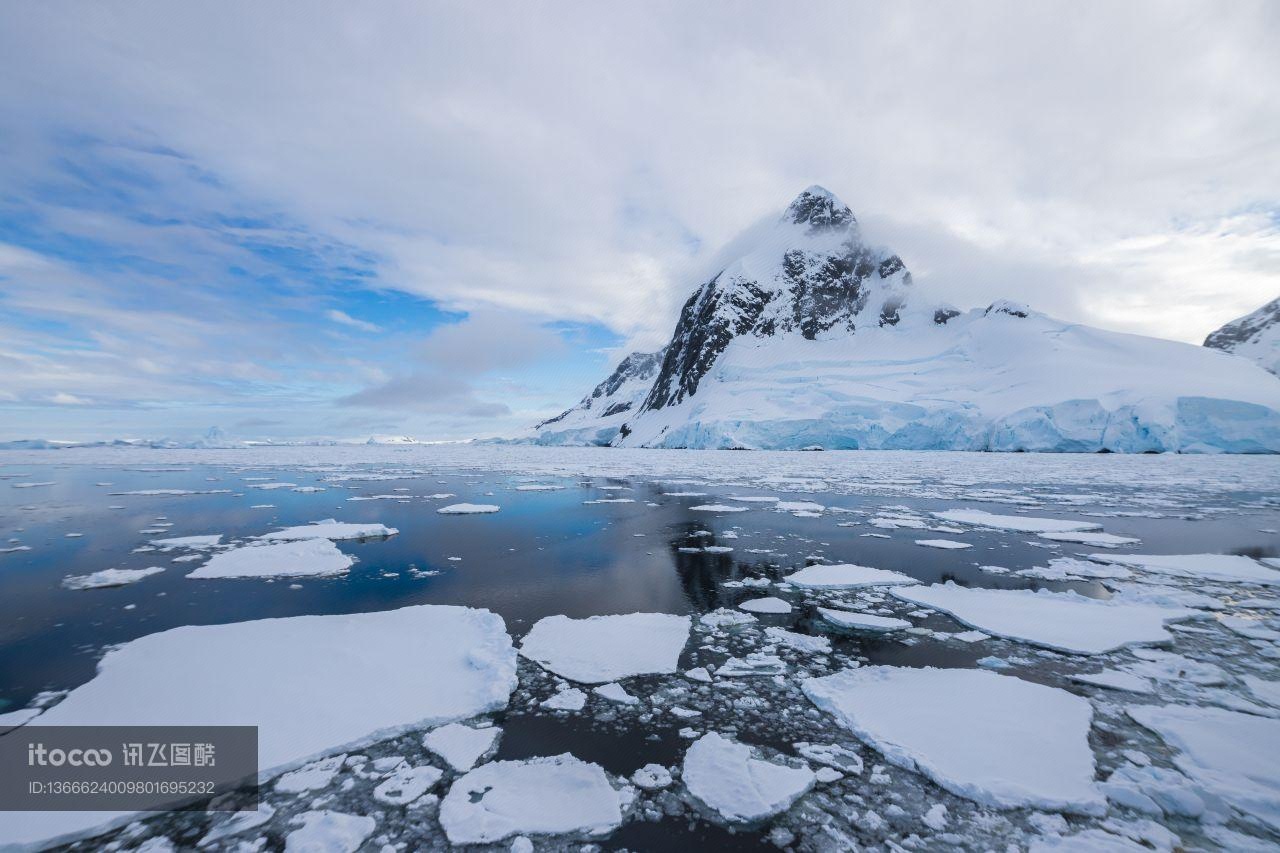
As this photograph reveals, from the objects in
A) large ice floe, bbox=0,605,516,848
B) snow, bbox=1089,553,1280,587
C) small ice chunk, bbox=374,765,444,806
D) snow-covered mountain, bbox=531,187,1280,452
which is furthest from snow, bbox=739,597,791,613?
snow-covered mountain, bbox=531,187,1280,452

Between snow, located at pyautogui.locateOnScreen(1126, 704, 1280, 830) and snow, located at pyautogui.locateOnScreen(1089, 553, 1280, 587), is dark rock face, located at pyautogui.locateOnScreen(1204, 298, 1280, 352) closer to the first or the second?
snow, located at pyautogui.locateOnScreen(1089, 553, 1280, 587)

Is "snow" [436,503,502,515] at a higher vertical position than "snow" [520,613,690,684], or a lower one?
higher

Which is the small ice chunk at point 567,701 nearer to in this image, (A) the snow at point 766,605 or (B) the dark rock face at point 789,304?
(A) the snow at point 766,605

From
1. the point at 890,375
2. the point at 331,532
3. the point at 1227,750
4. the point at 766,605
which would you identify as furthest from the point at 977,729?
the point at 890,375

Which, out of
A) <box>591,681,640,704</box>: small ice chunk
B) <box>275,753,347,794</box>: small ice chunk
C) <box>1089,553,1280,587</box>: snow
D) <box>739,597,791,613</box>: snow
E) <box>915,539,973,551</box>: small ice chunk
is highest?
<box>275,753,347,794</box>: small ice chunk

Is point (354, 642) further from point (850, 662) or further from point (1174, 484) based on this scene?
point (1174, 484)

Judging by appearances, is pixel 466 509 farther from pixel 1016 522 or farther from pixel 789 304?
pixel 789 304

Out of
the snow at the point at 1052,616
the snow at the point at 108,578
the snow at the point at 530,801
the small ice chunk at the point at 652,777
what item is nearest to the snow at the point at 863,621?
the snow at the point at 1052,616
